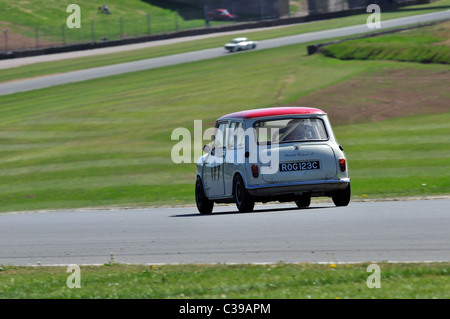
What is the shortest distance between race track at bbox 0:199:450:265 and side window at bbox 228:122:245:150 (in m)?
1.19

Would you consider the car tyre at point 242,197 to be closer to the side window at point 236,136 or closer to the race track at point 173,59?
the side window at point 236,136

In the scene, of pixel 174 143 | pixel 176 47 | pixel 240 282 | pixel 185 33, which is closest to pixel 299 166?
pixel 240 282

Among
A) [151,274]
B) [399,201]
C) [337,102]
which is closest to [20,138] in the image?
[337,102]

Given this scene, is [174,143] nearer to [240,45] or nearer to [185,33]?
[240,45]

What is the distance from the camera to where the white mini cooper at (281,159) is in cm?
1409

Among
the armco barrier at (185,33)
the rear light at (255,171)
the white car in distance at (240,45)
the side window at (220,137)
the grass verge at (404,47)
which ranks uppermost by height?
the armco barrier at (185,33)

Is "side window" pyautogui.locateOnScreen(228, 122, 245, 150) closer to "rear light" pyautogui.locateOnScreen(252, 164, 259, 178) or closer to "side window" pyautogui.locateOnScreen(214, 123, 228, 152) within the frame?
"side window" pyautogui.locateOnScreen(214, 123, 228, 152)

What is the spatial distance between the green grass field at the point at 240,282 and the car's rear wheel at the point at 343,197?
5.84m

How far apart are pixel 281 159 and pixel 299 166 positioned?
321 millimetres

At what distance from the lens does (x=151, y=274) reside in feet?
29.8

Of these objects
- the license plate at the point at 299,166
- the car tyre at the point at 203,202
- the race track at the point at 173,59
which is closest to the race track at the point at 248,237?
the car tyre at the point at 203,202

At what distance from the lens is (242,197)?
14.5 metres

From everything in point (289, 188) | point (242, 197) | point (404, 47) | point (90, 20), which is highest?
point (90, 20)
